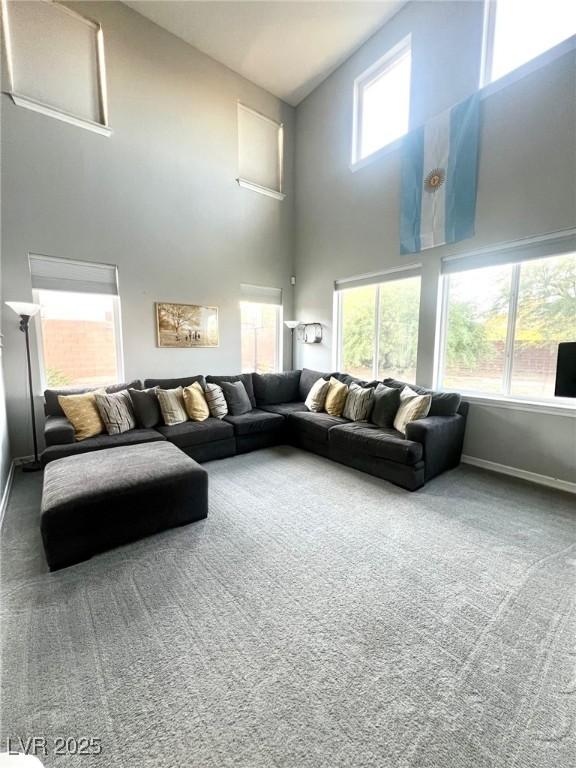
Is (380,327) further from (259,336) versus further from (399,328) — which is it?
(259,336)

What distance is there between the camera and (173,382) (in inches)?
165

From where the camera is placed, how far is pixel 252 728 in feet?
3.78

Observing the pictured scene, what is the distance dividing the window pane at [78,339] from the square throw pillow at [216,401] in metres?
1.22

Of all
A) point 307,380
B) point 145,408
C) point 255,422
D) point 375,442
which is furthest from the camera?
point 307,380

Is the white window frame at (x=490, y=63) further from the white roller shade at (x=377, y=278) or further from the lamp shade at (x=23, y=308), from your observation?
the lamp shade at (x=23, y=308)

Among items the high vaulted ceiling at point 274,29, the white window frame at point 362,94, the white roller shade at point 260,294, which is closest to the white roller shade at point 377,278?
the white roller shade at point 260,294

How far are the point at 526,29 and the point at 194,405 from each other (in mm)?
5005

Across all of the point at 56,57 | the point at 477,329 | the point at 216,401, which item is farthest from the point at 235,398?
the point at 56,57

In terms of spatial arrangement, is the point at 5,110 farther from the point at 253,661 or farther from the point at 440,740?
the point at 440,740

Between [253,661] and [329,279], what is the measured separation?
480 centimetres

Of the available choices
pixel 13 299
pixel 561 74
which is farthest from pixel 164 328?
pixel 561 74

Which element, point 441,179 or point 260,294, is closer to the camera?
point 441,179

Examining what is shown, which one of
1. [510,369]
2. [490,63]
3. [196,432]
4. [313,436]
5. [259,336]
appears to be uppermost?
[490,63]

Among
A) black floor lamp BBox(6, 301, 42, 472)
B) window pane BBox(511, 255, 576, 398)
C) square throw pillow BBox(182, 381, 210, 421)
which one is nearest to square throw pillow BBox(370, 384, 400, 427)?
window pane BBox(511, 255, 576, 398)
